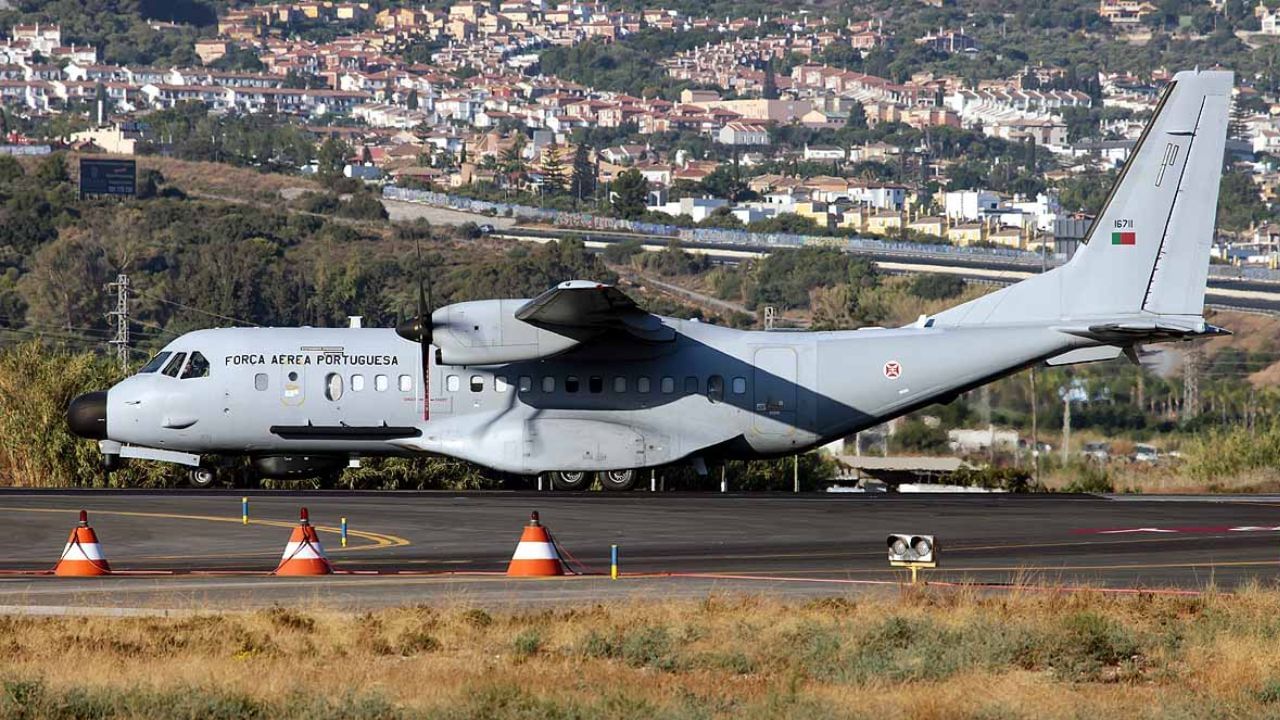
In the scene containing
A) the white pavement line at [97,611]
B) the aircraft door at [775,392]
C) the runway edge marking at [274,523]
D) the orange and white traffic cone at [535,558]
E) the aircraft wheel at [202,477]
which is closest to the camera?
the white pavement line at [97,611]

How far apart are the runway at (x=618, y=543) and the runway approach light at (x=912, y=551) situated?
0.41m

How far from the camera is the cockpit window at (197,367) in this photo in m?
36.5

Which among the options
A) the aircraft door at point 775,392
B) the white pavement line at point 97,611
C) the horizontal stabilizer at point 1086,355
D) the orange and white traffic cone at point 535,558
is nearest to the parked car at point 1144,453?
the horizontal stabilizer at point 1086,355

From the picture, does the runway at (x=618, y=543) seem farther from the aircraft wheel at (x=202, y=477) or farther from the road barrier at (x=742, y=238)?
the road barrier at (x=742, y=238)

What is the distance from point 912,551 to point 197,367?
18221 millimetres

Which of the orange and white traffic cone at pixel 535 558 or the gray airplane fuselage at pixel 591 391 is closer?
the orange and white traffic cone at pixel 535 558

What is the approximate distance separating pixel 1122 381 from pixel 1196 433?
3.84m

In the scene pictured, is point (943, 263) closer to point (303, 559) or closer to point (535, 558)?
point (535, 558)

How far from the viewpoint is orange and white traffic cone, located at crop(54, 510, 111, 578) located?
73.8ft

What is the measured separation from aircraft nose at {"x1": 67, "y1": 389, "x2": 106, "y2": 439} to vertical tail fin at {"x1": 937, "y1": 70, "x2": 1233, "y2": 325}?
57.3 feet

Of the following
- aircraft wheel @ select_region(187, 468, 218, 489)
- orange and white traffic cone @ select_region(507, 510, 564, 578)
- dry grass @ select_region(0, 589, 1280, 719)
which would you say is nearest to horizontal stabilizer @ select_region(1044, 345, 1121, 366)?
aircraft wheel @ select_region(187, 468, 218, 489)

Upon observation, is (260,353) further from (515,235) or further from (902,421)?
(515,235)

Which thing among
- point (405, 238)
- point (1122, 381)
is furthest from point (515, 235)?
point (1122, 381)

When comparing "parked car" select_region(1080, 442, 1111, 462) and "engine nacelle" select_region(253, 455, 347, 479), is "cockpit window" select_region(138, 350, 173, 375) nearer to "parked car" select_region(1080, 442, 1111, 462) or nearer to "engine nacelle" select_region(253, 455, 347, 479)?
"engine nacelle" select_region(253, 455, 347, 479)
